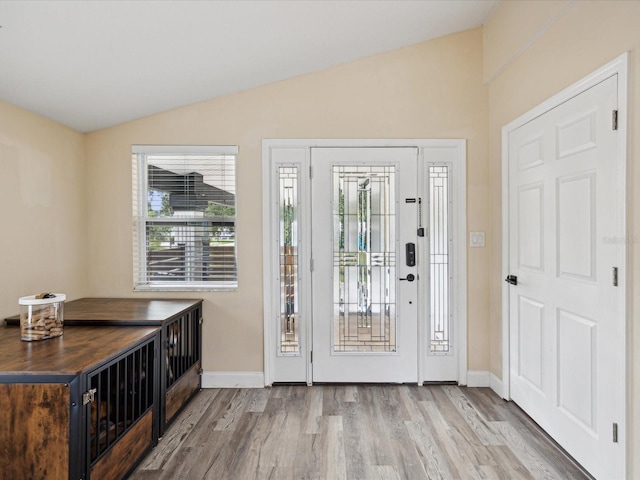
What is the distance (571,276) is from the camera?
207cm

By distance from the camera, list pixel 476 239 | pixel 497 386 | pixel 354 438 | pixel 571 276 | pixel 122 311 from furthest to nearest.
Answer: pixel 476 239 → pixel 497 386 → pixel 122 311 → pixel 354 438 → pixel 571 276

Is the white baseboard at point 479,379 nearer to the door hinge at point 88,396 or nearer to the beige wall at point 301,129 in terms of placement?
the beige wall at point 301,129

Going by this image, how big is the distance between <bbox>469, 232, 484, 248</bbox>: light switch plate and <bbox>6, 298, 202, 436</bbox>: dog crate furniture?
2316 millimetres

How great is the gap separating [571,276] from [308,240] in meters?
1.84

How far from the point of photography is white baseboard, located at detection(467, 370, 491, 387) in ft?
10.1

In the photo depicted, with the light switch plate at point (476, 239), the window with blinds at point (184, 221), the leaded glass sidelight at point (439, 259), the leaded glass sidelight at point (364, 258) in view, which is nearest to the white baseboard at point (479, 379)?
the leaded glass sidelight at point (439, 259)

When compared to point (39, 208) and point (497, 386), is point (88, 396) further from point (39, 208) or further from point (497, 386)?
point (497, 386)

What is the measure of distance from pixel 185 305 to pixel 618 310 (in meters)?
2.66

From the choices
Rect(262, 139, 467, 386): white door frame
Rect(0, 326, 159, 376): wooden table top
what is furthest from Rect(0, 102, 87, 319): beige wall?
Rect(262, 139, 467, 386): white door frame

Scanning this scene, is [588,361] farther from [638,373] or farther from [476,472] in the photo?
[476,472]

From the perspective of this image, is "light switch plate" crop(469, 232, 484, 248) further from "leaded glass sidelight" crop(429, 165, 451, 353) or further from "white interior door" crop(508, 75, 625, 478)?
"white interior door" crop(508, 75, 625, 478)

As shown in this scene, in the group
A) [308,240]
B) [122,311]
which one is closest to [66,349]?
[122,311]

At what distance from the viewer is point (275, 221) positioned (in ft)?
10.1

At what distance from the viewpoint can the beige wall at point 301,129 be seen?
3.07 meters
